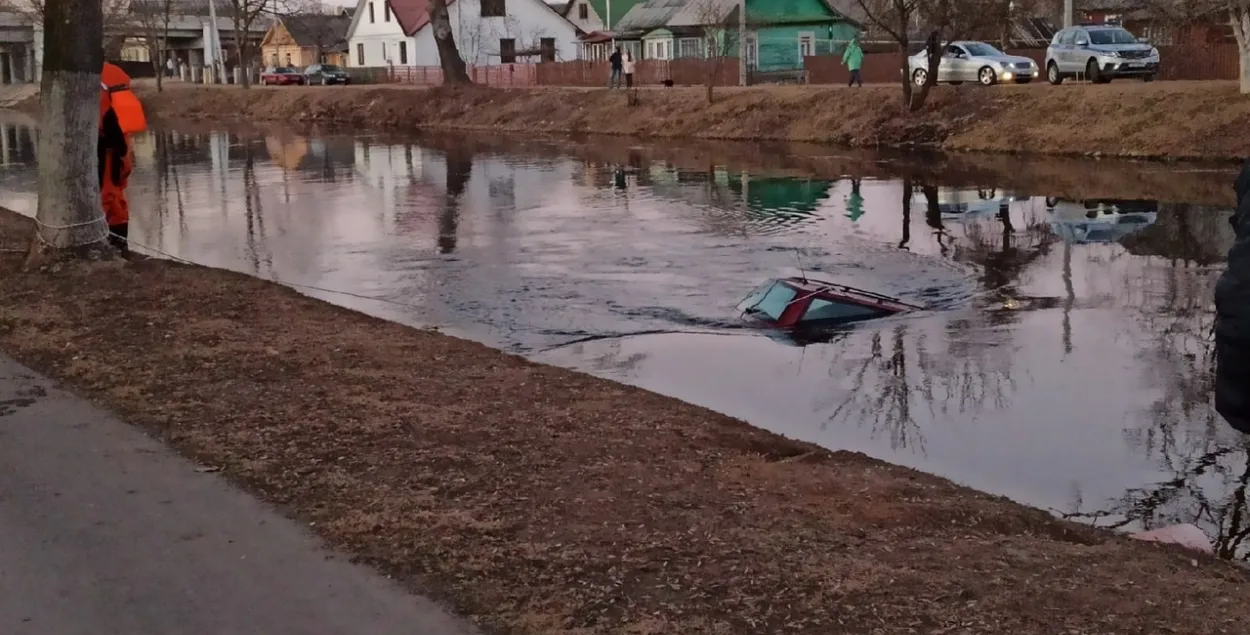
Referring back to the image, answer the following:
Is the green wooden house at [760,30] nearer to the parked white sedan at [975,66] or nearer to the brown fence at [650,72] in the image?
the brown fence at [650,72]

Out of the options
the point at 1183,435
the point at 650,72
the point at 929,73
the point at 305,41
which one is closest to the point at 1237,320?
the point at 1183,435

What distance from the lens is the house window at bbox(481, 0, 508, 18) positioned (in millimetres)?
83562

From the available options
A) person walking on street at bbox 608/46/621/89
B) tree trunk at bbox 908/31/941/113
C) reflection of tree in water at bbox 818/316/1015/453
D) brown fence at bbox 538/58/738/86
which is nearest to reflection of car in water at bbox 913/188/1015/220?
reflection of tree in water at bbox 818/316/1015/453

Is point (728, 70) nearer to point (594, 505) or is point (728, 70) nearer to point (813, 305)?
point (813, 305)

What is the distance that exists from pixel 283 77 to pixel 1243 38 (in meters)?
65.9

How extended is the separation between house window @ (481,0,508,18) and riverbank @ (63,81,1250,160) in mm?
21255

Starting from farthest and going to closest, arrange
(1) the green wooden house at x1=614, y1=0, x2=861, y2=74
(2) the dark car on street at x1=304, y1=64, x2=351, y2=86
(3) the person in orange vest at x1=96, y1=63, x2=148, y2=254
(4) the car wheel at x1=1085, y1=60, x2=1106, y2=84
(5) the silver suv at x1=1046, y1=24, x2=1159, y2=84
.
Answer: (2) the dark car on street at x1=304, y1=64, x2=351, y2=86 → (1) the green wooden house at x1=614, y1=0, x2=861, y2=74 → (4) the car wheel at x1=1085, y1=60, x2=1106, y2=84 → (5) the silver suv at x1=1046, y1=24, x2=1159, y2=84 → (3) the person in orange vest at x1=96, y1=63, x2=148, y2=254

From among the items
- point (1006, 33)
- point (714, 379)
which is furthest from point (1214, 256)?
point (1006, 33)

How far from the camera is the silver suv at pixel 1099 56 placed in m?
36.4

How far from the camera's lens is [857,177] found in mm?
29156

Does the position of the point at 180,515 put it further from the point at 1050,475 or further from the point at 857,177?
the point at 857,177

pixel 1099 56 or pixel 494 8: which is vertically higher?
pixel 494 8

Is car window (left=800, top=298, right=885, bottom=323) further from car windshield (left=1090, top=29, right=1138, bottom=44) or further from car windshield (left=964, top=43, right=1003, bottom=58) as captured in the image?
car windshield (left=964, top=43, right=1003, bottom=58)

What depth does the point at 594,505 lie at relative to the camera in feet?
21.9
